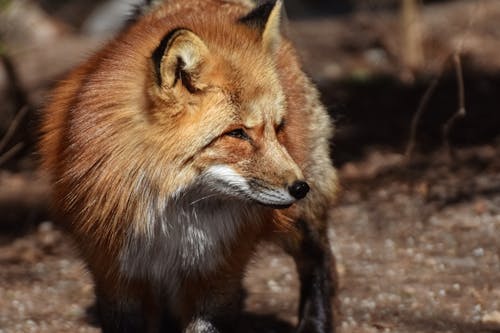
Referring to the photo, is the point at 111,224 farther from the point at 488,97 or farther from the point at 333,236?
the point at 488,97

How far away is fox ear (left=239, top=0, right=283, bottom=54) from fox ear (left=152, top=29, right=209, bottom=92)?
0.64 meters

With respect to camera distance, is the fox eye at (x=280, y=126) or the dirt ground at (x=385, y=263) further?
the dirt ground at (x=385, y=263)

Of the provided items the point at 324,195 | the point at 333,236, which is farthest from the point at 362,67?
the point at 324,195

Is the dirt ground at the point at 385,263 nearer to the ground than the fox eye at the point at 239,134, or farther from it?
nearer to the ground

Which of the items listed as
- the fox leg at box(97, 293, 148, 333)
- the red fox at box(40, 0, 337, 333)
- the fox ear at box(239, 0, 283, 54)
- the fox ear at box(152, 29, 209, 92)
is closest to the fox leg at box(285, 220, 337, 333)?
the red fox at box(40, 0, 337, 333)

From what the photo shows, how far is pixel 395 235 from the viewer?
8.00 meters

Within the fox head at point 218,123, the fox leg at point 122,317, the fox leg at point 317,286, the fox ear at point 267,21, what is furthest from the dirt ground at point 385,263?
the fox ear at point 267,21

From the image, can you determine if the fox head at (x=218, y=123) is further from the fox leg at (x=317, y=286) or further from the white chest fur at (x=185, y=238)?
the fox leg at (x=317, y=286)

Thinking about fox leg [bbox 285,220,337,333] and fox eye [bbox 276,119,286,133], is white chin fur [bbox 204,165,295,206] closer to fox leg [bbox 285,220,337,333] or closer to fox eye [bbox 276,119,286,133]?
fox eye [bbox 276,119,286,133]

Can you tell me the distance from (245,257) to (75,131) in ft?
3.98

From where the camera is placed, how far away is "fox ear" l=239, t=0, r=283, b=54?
5.00 meters

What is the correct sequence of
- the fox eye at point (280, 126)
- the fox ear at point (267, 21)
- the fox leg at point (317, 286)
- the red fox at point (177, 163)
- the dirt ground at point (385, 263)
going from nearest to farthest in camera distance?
the red fox at point (177, 163)
the fox eye at point (280, 126)
the fox ear at point (267, 21)
the fox leg at point (317, 286)
the dirt ground at point (385, 263)

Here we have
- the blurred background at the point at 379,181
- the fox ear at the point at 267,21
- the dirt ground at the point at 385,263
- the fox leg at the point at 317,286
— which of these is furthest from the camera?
the blurred background at the point at 379,181

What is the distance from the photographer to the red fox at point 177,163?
4422 millimetres
